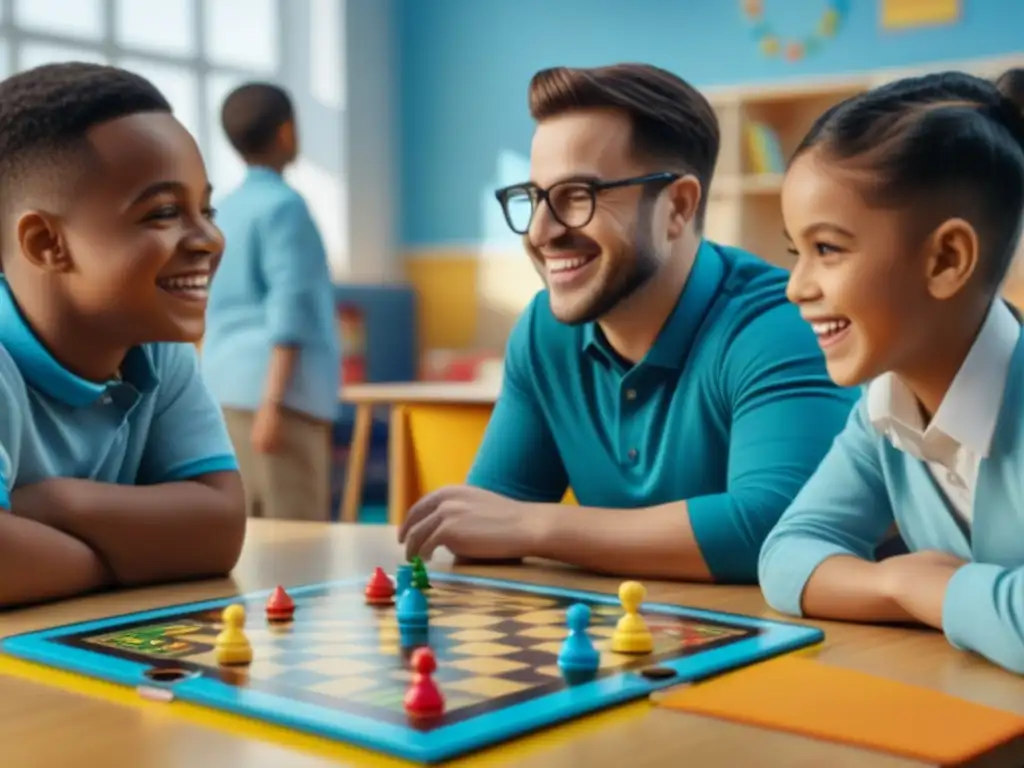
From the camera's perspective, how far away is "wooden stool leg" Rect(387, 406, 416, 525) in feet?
9.95

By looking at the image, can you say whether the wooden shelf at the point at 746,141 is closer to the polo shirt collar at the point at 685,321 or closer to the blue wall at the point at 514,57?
the blue wall at the point at 514,57

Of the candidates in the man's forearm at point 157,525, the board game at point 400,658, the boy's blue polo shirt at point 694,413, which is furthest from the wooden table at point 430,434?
the board game at point 400,658

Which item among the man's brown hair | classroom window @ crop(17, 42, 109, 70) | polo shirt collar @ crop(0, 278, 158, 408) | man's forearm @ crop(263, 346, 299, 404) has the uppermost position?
classroom window @ crop(17, 42, 109, 70)

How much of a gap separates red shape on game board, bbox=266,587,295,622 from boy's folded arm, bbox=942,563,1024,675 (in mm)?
508

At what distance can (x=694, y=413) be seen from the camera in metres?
1.53

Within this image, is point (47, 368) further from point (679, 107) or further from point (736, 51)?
point (736, 51)

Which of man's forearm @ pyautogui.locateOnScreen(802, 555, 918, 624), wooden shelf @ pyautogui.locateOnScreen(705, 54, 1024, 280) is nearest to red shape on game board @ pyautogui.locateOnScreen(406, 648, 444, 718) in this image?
Result: man's forearm @ pyautogui.locateOnScreen(802, 555, 918, 624)

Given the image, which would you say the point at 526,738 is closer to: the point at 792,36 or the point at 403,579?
the point at 403,579

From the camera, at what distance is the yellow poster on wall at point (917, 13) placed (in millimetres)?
5941

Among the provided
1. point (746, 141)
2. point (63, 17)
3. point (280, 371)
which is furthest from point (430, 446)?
point (63, 17)

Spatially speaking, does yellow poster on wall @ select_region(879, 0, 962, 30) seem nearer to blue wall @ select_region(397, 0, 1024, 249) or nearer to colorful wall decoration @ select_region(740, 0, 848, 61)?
blue wall @ select_region(397, 0, 1024, 249)

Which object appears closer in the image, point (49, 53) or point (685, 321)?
point (685, 321)

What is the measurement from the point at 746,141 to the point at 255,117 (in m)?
3.43

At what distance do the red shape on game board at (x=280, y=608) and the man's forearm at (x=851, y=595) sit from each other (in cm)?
43
